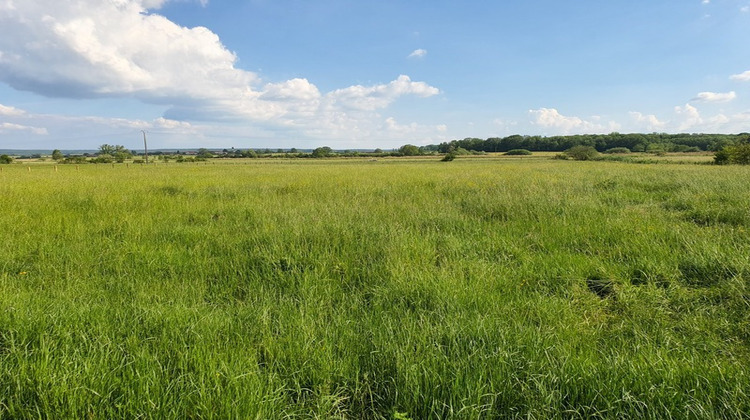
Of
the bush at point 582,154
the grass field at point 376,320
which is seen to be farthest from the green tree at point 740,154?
the grass field at point 376,320

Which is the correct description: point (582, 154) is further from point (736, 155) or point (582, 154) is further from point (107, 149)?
point (107, 149)

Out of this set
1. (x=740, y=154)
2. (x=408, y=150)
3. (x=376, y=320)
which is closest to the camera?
(x=376, y=320)

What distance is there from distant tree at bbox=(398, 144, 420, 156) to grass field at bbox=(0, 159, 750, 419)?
133808mm

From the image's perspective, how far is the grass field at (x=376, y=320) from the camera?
2072 millimetres

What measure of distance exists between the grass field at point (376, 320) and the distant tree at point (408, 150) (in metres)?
134

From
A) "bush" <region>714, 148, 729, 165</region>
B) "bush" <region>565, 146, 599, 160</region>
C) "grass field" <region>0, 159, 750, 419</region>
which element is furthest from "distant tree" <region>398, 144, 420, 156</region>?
→ "grass field" <region>0, 159, 750, 419</region>

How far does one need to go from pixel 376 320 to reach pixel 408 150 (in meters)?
140

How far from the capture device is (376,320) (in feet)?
10.3

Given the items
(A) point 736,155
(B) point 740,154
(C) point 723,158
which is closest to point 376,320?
(B) point 740,154

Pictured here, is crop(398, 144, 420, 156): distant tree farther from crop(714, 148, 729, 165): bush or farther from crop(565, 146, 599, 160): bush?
crop(714, 148, 729, 165): bush

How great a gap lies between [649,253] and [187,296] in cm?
654

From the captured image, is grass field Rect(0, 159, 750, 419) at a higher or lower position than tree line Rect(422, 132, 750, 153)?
lower

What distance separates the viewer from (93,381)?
2.10 m

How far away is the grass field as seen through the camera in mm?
2072
